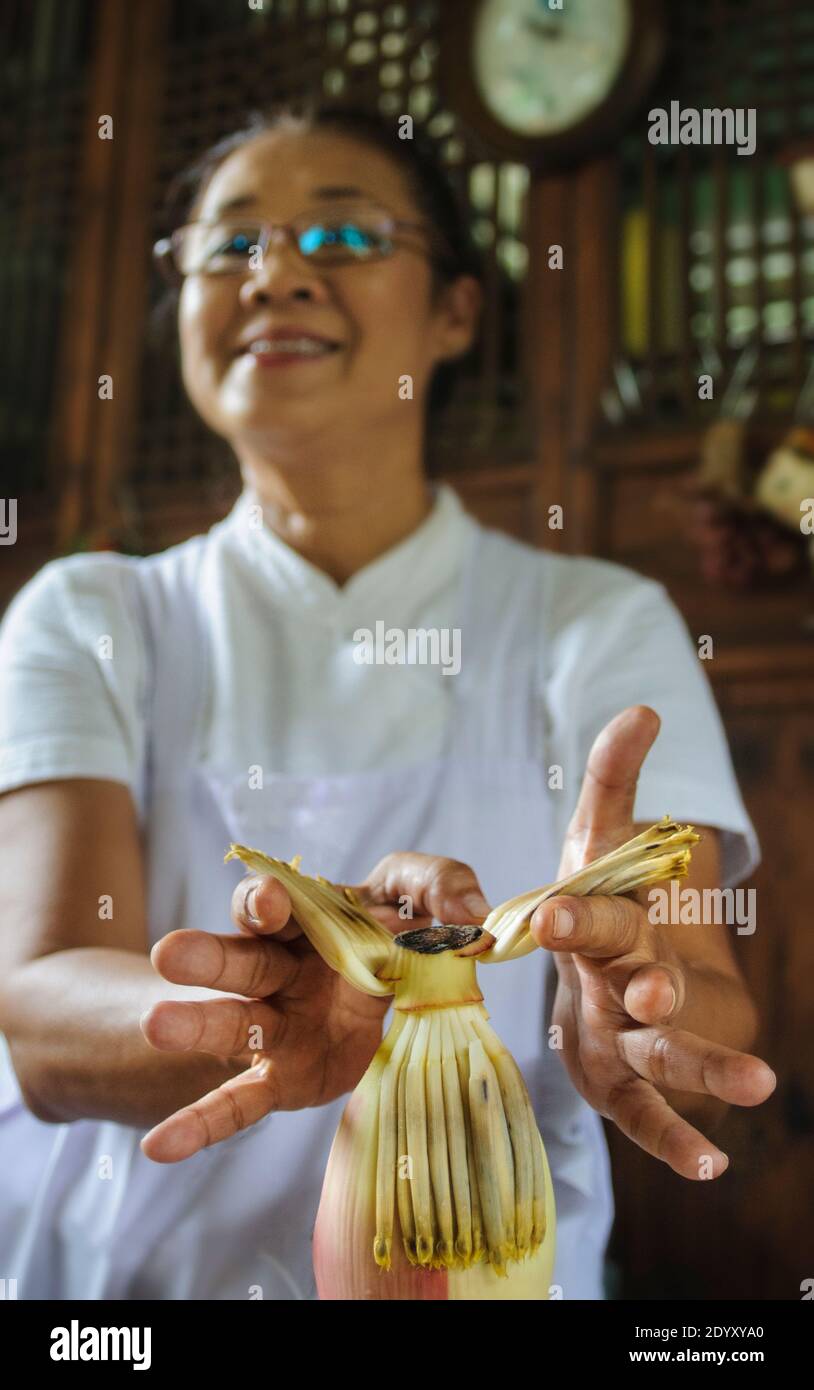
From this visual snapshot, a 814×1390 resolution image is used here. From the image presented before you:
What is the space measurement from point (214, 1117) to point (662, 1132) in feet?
0.31

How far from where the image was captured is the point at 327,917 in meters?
0.26

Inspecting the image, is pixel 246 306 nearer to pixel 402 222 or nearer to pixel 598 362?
pixel 402 222

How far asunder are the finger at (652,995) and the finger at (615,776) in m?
0.04

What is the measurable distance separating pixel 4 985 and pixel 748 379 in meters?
0.68

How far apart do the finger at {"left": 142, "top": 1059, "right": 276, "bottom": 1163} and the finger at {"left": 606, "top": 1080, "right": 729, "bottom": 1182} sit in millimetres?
79

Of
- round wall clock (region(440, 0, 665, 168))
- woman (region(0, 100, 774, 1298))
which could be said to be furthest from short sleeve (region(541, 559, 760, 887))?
round wall clock (region(440, 0, 665, 168))

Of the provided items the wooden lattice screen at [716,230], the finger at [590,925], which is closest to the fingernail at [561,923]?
the finger at [590,925]

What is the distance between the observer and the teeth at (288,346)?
509 mm

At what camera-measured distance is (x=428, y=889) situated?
31cm

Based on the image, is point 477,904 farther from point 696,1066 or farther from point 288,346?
point 288,346

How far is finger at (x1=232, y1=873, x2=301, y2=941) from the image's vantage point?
255 millimetres

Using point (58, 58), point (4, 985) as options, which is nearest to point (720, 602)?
point (4, 985)

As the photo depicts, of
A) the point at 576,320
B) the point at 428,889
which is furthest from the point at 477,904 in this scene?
the point at 576,320

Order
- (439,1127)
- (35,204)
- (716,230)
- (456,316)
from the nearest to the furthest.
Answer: (439,1127)
(456,316)
(716,230)
(35,204)
